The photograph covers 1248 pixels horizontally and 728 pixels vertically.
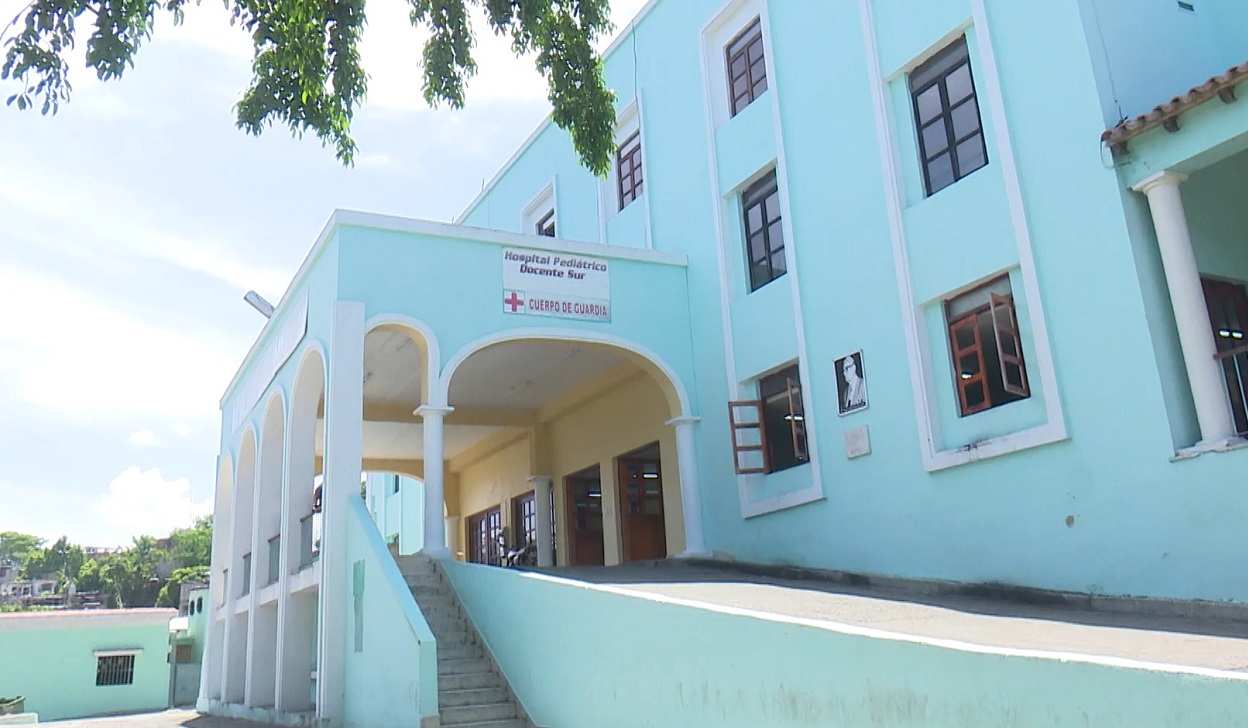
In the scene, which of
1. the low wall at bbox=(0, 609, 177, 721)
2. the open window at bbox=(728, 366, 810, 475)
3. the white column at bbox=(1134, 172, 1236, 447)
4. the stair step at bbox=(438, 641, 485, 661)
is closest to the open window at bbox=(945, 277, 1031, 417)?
the white column at bbox=(1134, 172, 1236, 447)

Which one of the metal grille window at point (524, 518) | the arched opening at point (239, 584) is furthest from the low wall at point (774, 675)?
the metal grille window at point (524, 518)

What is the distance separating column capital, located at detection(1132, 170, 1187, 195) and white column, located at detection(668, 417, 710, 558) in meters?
6.70

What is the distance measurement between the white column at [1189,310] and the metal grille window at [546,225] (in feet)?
40.1

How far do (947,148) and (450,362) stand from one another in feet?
20.6

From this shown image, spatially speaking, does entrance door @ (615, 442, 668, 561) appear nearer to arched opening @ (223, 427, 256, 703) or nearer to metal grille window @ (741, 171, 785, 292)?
metal grille window @ (741, 171, 785, 292)

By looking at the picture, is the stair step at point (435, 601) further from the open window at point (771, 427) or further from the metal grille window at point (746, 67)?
the metal grille window at point (746, 67)

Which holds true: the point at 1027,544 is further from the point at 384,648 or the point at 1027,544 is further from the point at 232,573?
the point at 232,573

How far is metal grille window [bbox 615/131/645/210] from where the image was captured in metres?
16.5

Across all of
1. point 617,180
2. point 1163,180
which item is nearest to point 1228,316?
point 1163,180

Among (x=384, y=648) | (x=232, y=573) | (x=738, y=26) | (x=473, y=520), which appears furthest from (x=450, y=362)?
(x=473, y=520)

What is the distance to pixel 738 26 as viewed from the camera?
559 inches

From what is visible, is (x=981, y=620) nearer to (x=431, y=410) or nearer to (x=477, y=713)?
(x=477, y=713)

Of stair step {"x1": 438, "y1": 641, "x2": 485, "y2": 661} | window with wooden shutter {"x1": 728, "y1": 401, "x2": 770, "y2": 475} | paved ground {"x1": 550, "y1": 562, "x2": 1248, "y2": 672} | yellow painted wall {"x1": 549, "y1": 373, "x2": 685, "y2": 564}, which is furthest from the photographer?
yellow painted wall {"x1": 549, "y1": 373, "x2": 685, "y2": 564}

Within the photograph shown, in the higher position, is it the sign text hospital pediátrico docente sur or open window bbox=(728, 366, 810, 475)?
the sign text hospital pediátrico docente sur
